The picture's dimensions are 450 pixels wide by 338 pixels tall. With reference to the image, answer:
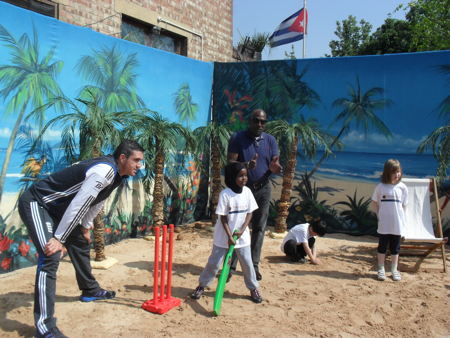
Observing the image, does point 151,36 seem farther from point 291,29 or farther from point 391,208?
point 391,208

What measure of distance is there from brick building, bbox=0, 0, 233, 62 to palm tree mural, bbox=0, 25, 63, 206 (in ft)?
6.25

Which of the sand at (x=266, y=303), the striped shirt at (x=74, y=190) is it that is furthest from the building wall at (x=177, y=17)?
the striped shirt at (x=74, y=190)

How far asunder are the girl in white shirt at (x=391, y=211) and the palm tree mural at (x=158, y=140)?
2.99 meters

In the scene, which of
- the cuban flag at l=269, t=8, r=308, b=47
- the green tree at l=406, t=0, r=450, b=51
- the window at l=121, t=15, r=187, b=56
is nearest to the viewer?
the window at l=121, t=15, r=187, b=56

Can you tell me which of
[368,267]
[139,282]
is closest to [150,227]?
[139,282]

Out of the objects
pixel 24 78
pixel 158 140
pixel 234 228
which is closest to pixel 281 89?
pixel 158 140

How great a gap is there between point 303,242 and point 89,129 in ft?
10.4

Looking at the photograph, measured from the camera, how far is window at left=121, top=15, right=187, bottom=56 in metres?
8.37

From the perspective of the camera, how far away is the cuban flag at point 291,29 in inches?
482

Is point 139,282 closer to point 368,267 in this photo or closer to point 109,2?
point 368,267

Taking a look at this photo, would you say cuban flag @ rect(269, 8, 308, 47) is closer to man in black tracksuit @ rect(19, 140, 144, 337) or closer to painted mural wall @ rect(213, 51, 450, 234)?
painted mural wall @ rect(213, 51, 450, 234)

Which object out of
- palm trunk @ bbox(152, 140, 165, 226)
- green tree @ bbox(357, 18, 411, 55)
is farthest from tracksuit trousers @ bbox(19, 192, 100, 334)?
green tree @ bbox(357, 18, 411, 55)

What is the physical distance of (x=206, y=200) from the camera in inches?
334

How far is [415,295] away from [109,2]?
686 cm
